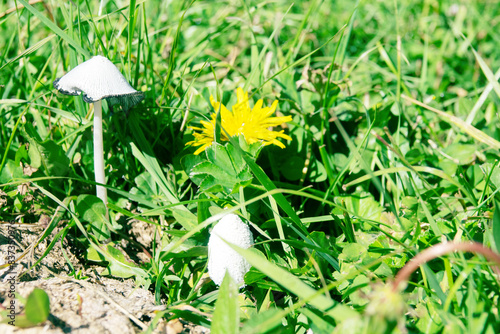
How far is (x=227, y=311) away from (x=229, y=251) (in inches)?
10.6

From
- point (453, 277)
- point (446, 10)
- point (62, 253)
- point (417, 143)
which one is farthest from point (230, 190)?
point (446, 10)

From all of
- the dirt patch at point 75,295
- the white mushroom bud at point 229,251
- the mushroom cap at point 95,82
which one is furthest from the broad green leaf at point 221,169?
the dirt patch at point 75,295

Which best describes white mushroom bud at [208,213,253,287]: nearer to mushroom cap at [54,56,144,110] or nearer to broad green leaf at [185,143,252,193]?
broad green leaf at [185,143,252,193]

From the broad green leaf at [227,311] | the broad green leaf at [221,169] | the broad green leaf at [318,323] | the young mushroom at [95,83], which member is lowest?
the broad green leaf at [318,323]

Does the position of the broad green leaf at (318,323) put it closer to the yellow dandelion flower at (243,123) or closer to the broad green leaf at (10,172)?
the yellow dandelion flower at (243,123)

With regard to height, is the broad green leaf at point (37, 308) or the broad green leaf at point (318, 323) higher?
the broad green leaf at point (37, 308)

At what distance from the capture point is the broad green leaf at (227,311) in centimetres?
111

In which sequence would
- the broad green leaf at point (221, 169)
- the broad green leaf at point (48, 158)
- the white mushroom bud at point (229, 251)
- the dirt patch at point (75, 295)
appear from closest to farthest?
the dirt patch at point (75, 295) → the white mushroom bud at point (229, 251) → the broad green leaf at point (221, 169) → the broad green leaf at point (48, 158)

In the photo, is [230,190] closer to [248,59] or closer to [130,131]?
[130,131]

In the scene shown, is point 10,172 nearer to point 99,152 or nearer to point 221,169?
point 99,152

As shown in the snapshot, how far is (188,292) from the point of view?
61.5 inches

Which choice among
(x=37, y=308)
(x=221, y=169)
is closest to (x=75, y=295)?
(x=37, y=308)

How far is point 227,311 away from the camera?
44.4 inches

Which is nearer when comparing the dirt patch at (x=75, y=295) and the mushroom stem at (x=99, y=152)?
the dirt patch at (x=75, y=295)
